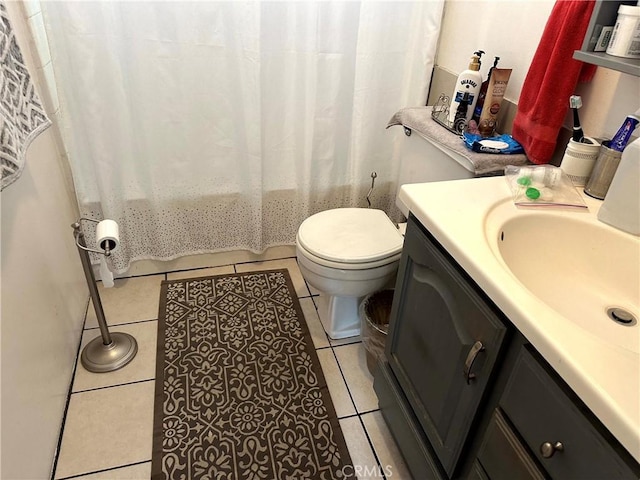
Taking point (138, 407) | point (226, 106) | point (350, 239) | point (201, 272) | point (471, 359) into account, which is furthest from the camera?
point (201, 272)

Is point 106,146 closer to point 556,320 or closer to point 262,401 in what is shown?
point 262,401

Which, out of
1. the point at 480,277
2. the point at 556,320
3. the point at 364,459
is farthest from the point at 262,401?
the point at 556,320

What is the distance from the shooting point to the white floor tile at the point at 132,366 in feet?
5.36

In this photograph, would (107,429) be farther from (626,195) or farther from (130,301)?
(626,195)

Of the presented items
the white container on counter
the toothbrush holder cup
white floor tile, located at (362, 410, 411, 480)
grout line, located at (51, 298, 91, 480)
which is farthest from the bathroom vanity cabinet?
grout line, located at (51, 298, 91, 480)

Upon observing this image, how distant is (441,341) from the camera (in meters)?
1.05

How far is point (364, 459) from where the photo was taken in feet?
4.71

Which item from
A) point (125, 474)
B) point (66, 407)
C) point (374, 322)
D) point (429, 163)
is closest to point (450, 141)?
point (429, 163)

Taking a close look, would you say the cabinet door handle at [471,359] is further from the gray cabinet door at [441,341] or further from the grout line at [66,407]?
the grout line at [66,407]

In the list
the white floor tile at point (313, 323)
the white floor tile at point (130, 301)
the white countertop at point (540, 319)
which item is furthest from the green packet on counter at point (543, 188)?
the white floor tile at point (130, 301)

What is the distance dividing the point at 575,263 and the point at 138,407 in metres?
1.40

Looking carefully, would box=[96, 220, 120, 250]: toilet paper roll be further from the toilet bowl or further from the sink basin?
the sink basin

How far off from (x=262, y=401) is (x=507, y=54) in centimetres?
142

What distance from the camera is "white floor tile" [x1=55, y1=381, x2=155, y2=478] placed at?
54.7 inches
